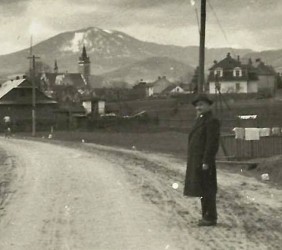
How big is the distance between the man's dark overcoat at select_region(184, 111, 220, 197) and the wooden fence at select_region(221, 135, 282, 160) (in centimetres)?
1281

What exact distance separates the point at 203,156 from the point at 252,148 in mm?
14255

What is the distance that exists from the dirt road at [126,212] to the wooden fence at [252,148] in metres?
5.69

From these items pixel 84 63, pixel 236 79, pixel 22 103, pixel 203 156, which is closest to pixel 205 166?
pixel 203 156

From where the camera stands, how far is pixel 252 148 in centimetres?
2242

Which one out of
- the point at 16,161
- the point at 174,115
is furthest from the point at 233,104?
the point at 16,161

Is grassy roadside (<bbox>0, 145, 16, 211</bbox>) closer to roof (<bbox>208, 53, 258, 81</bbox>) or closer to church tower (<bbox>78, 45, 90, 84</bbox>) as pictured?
roof (<bbox>208, 53, 258, 81</bbox>)

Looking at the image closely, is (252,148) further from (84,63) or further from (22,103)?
(84,63)

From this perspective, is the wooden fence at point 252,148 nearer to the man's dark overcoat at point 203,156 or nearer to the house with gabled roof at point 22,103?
the man's dark overcoat at point 203,156

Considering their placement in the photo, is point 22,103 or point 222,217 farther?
point 22,103

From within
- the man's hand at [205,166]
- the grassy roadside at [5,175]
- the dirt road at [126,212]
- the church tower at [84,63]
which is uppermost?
the church tower at [84,63]

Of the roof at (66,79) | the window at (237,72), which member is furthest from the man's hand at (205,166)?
the roof at (66,79)

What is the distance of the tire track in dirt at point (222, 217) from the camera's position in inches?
295

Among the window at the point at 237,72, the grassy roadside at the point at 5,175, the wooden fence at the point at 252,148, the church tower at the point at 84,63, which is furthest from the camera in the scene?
the church tower at the point at 84,63

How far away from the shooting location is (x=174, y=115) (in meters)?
62.6
